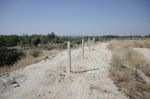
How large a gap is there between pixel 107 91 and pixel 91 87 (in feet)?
1.91

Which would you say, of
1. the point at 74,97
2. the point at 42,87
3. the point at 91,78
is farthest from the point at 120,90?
the point at 42,87

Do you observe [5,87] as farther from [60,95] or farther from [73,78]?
[73,78]

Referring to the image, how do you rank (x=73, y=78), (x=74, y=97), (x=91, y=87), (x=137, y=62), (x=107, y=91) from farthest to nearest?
(x=137, y=62), (x=73, y=78), (x=91, y=87), (x=107, y=91), (x=74, y=97)

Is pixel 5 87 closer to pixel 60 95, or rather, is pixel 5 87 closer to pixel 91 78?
pixel 60 95

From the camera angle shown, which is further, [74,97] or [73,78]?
[73,78]

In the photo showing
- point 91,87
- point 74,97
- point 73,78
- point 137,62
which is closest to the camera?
point 74,97

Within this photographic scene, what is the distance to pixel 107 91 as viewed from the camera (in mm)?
3201

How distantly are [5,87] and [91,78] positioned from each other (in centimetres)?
354

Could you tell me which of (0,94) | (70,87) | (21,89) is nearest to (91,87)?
(70,87)

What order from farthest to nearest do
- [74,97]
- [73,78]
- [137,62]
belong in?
[137,62] → [73,78] → [74,97]

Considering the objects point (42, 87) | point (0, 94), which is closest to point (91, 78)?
point (42, 87)

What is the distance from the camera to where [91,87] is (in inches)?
136

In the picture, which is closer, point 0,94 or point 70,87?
point 0,94

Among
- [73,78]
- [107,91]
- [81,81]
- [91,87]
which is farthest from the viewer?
[73,78]
